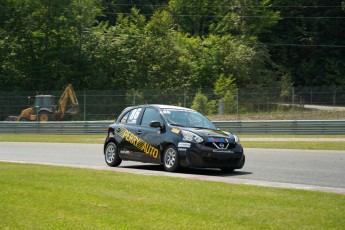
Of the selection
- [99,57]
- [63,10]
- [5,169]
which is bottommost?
[5,169]

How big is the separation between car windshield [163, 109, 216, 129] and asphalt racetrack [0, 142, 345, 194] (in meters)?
1.05

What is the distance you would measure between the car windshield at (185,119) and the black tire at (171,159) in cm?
72

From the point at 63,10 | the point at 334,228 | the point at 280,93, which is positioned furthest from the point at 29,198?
the point at 63,10

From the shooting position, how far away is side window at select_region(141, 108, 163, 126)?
53.2 feet

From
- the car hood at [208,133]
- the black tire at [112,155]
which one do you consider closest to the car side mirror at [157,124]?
the car hood at [208,133]

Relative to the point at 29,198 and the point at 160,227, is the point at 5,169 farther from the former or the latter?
the point at 160,227

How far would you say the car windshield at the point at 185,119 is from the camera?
51.8 feet

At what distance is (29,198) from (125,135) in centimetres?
707

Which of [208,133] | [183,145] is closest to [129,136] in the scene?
[183,145]

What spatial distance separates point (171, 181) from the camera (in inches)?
481

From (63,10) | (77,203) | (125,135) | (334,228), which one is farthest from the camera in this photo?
(63,10)

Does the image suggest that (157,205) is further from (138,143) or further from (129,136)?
(129,136)

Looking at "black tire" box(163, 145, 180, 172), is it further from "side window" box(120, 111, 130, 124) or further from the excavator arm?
the excavator arm

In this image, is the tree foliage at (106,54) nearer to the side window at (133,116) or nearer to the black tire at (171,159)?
the side window at (133,116)
